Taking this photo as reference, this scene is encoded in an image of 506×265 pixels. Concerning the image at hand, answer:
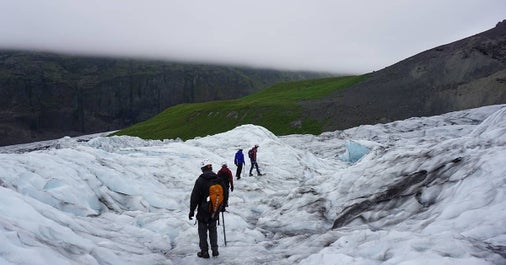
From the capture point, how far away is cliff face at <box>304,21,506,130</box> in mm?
92875

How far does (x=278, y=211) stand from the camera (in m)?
19.6

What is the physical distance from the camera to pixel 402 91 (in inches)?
4213

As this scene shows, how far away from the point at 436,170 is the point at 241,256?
696 centimetres

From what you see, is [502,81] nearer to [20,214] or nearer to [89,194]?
[89,194]

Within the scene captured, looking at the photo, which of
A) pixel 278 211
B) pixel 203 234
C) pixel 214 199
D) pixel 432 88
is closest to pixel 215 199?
pixel 214 199

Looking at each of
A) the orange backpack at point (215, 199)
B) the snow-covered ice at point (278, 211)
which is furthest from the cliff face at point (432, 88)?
the orange backpack at point (215, 199)

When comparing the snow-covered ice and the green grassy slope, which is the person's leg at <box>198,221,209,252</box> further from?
the green grassy slope

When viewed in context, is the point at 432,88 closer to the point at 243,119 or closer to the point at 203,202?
the point at 243,119

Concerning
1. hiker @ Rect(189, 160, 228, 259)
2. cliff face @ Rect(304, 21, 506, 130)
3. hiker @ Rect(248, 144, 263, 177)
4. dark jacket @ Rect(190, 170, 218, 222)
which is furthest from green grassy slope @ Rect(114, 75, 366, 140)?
dark jacket @ Rect(190, 170, 218, 222)

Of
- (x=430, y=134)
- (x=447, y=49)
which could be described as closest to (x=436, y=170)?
(x=430, y=134)

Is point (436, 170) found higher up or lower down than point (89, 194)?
higher up

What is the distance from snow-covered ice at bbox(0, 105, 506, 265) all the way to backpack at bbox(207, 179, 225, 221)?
1383 millimetres

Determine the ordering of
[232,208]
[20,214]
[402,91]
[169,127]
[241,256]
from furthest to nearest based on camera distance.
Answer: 1. [169,127]
2. [402,91]
3. [232,208]
4. [241,256]
5. [20,214]

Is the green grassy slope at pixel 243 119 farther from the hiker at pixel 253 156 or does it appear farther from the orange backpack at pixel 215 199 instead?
the orange backpack at pixel 215 199
